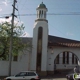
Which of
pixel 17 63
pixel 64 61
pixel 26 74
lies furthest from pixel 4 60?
pixel 64 61

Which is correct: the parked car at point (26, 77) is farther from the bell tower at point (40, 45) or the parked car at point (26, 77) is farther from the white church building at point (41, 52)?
the bell tower at point (40, 45)

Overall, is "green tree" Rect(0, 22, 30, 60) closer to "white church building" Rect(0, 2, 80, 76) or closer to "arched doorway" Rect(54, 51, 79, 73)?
"white church building" Rect(0, 2, 80, 76)

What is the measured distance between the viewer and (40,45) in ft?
106

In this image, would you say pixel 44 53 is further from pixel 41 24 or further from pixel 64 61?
pixel 64 61

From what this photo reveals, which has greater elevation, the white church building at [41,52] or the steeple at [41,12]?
the steeple at [41,12]

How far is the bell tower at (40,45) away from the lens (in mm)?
31547

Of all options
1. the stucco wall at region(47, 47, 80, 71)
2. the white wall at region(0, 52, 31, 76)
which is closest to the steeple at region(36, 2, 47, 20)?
the stucco wall at region(47, 47, 80, 71)

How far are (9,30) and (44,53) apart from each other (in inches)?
334

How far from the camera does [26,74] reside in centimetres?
2095

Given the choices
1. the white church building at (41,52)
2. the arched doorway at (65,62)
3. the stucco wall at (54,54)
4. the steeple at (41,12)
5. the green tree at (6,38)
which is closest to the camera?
the green tree at (6,38)

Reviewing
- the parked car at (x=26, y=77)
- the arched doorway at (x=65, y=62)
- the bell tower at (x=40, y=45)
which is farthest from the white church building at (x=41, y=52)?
the parked car at (x=26, y=77)

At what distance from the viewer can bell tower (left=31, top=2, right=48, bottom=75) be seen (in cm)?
3155

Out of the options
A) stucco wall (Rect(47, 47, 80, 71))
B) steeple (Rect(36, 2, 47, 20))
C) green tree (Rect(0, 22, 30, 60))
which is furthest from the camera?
steeple (Rect(36, 2, 47, 20))

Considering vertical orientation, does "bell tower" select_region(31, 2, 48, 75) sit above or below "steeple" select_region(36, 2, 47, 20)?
below
